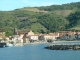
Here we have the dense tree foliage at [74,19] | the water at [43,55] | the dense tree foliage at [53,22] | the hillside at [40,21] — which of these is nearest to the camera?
the water at [43,55]

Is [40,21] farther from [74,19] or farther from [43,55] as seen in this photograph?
[43,55]

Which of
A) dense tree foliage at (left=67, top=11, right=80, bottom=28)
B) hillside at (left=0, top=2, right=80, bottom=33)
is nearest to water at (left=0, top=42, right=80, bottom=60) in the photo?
hillside at (left=0, top=2, right=80, bottom=33)

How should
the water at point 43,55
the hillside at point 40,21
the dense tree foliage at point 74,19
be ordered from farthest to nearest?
the dense tree foliage at point 74,19 < the hillside at point 40,21 < the water at point 43,55

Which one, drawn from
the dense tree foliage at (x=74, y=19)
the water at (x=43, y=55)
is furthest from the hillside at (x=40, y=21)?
the water at (x=43, y=55)

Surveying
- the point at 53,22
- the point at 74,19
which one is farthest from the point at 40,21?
the point at 74,19

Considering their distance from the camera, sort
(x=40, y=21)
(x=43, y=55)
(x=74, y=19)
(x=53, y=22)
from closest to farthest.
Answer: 1. (x=43, y=55)
2. (x=74, y=19)
3. (x=40, y=21)
4. (x=53, y=22)

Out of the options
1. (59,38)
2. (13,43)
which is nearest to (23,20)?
(59,38)

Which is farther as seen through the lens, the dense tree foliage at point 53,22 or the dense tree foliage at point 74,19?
the dense tree foliage at point 53,22

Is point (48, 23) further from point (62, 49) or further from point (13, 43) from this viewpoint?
point (62, 49)

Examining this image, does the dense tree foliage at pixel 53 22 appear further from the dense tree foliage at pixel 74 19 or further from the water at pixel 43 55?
the water at pixel 43 55

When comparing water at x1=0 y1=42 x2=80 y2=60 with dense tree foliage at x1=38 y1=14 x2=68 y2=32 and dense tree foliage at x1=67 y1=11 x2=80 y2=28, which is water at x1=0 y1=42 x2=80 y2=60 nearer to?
dense tree foliage at x1=67 y1=11 x2=80 y2=28

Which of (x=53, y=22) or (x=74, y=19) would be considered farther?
(x=53, y=22)

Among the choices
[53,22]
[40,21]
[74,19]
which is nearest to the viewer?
[74,19]

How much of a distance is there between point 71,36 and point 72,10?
64671 mm
